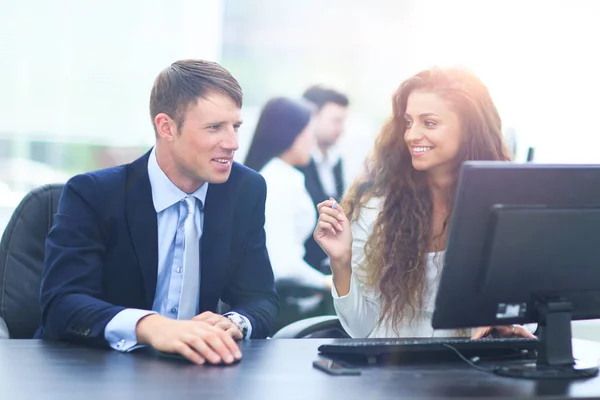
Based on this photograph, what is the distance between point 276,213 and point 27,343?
203cm

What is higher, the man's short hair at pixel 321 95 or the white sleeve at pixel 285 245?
the man's short hair at pixel 321 95

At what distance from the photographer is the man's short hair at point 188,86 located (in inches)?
77.3

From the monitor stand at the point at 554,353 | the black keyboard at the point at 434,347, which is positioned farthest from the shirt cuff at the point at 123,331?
the monitor stand at the point at 554,353

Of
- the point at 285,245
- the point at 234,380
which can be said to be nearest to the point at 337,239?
the point at 234,380

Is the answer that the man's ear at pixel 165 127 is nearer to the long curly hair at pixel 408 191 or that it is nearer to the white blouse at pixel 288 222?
the long curly hair at pixel 408 191

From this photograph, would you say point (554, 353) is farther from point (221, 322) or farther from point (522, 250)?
point (221, 322)

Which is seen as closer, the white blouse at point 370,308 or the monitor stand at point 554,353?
the monitor stand at point 554,353

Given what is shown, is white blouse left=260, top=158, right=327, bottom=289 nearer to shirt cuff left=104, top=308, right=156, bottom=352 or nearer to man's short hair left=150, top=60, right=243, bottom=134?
man's short hair left=150, top=60, right=243, bottom=134

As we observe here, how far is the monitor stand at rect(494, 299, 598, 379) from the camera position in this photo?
1.46 m

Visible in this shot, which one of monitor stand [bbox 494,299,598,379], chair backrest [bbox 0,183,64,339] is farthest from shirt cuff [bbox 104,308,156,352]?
monitor stand [bbox 494,299,598,379]

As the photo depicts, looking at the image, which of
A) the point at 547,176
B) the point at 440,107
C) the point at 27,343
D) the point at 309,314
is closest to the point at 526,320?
the point at 547,176

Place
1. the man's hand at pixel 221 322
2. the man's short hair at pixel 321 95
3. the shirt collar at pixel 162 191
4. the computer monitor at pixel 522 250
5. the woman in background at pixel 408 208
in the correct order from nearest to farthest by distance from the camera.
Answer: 1. the computer monitor at pixel 522 250
2. the man's hand at pixel 221 322
3. the shirt collar at pixel 162 191
4. the woman in background at pixel 408 208
5. the man's short hair at pixel 321 95

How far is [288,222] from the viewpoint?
11.8 ft

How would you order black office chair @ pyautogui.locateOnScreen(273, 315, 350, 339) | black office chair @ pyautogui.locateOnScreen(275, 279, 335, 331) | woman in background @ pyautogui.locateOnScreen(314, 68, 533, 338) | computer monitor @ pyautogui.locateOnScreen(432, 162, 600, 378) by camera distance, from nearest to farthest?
computer monitor @ pyautogui.locateOnScreen(432, 162, 600, 378) < woman in background @ pyautogui.locateOnScreen(314, 68, 533, 338) < black office chair @ pyautogui.locateOnScreen(273, 315, 350, 339) < black office chair @ pyautogui.locateOnScreen(275, 279, 335, 331)
